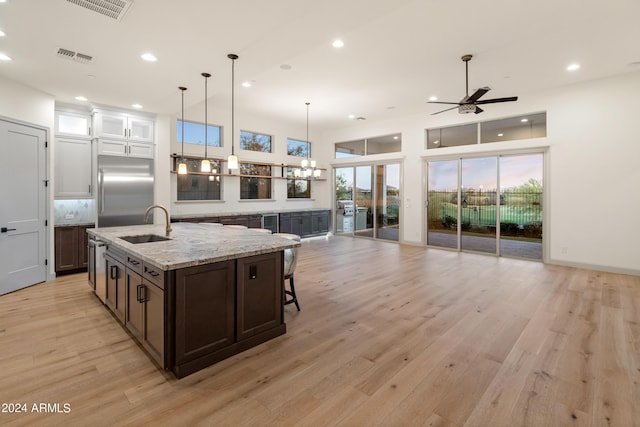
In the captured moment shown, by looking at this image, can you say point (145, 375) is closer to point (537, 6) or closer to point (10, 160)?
point (10, 160)

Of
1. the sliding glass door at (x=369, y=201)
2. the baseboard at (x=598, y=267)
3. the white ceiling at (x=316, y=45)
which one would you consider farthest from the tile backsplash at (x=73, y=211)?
the baseboard at (x=598, y=267)

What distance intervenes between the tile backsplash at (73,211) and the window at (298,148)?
5.28m

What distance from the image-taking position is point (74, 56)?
361 cm

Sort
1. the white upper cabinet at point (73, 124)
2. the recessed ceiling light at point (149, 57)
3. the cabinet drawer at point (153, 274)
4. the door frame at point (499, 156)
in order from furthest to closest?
the door frame at point (499, 156) → the white upper cabinet at point (73, 124) → the recessed ceiling light at point (149, 57) → the cabinet drawer at point (153, 274)

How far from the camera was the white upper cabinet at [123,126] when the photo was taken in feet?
17.7

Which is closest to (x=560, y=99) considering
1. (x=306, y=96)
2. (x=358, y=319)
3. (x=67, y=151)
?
(x=306, y=96)

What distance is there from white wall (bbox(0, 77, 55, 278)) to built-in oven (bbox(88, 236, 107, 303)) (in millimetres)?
1530

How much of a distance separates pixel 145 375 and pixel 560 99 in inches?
303

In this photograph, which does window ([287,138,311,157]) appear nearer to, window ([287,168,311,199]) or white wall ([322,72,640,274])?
window ([287,168,311,199])

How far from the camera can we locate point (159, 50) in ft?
11.6

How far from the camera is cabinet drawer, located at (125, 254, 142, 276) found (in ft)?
8.32

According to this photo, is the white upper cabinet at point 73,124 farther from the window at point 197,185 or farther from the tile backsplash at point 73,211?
the window at point 197,185

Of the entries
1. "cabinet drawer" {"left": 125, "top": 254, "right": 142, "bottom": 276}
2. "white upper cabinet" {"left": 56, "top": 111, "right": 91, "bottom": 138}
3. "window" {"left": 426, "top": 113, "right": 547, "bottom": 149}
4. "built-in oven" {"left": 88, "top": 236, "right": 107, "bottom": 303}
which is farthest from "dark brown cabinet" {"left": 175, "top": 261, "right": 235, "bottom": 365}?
"window" {"left": 426, "top": 113, "right": 547, "bottom": 149}

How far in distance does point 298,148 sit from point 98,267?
272 inches
